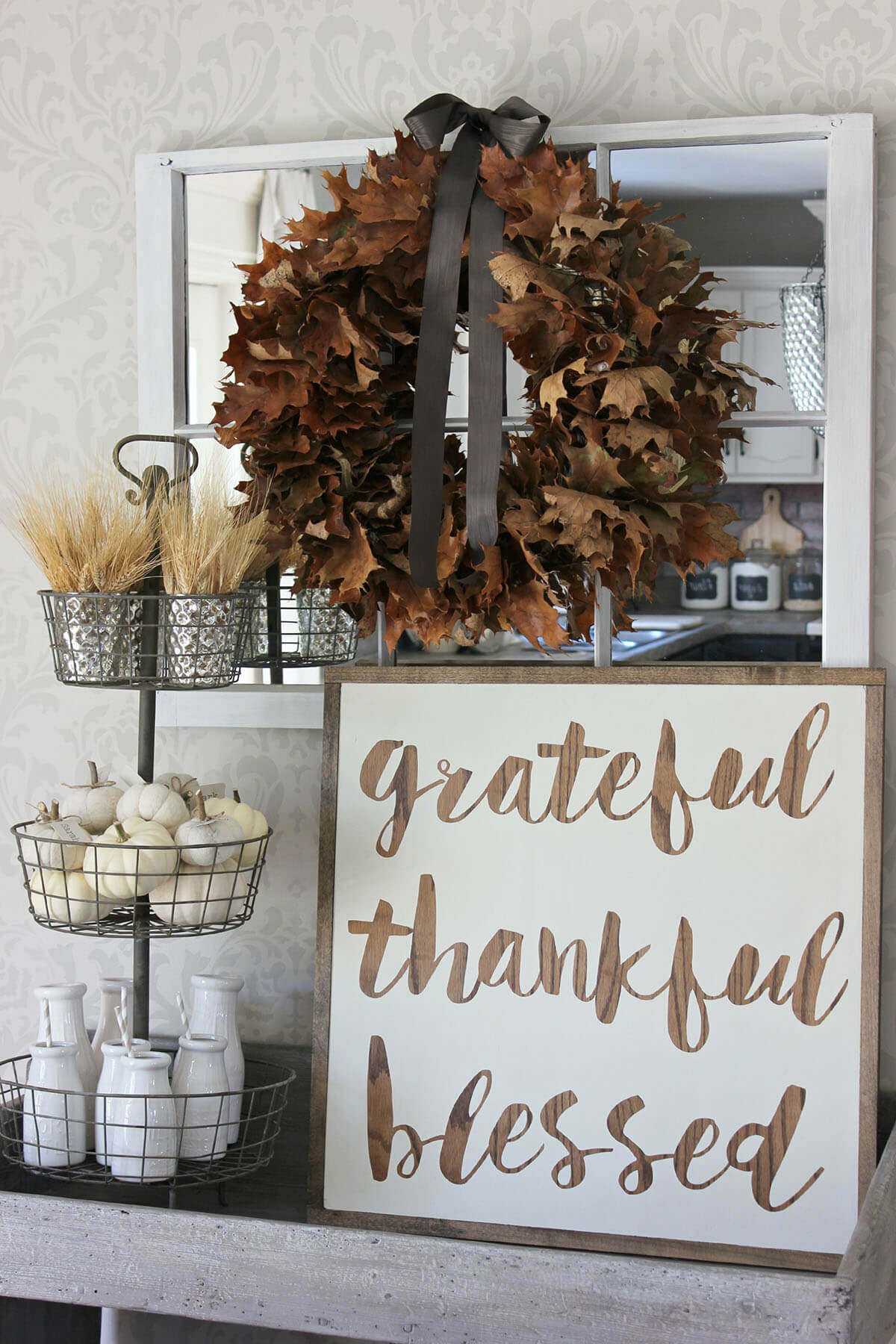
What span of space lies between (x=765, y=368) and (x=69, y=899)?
36.0 inches

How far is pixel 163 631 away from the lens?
3.83 feet

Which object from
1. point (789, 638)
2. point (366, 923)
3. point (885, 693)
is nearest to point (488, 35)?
point (789, 638)

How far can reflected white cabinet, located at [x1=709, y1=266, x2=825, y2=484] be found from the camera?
4.21ft

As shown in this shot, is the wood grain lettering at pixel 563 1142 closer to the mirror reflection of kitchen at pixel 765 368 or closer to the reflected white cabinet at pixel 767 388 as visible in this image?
the mirror reflection of kitchen at pixel 765 368

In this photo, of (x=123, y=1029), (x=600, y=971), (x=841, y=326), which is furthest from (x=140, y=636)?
(x=841, y=326)

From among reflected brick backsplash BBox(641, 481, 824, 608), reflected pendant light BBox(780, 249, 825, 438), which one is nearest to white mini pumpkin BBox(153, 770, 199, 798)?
reflected brick backsplash BBox(641, 481, 824, 608)

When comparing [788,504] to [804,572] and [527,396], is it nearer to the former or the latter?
[804,572]

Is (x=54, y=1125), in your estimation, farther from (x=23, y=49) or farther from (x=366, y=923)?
(x=23, y=49)

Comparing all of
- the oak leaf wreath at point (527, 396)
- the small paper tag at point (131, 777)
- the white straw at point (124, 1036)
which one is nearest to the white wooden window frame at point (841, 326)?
the oak leaf wreath at point (527, 396)

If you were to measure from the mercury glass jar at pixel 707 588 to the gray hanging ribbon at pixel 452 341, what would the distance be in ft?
0.86

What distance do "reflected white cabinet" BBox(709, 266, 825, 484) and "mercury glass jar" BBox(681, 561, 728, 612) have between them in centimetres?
10

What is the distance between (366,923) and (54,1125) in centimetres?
37

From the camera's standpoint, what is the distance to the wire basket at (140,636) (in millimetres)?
1151

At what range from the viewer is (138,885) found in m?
1.15
